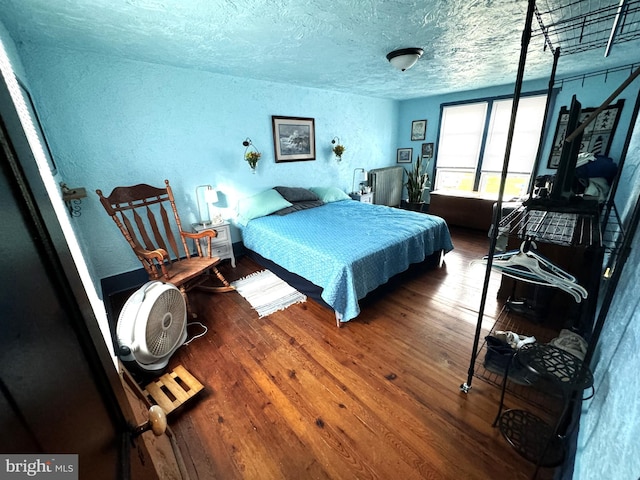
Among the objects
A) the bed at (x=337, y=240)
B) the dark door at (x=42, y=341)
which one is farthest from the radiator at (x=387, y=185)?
the dark door at (x=42, y=341)

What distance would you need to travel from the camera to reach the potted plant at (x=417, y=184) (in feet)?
17.1

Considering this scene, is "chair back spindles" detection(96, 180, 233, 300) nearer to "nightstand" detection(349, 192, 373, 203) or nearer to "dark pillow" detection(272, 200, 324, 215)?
"dark pillow" detection(272, 200, 324, 215)

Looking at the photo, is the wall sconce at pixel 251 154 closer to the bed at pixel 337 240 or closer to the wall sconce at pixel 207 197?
the bed at pixel 337 240

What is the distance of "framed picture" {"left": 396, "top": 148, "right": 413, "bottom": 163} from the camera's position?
5562 millimetres

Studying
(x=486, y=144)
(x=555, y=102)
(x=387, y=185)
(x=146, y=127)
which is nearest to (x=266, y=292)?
(x=146, y=127)

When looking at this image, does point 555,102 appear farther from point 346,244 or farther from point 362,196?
point 346,244

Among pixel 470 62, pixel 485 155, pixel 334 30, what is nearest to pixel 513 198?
pixel 485 155

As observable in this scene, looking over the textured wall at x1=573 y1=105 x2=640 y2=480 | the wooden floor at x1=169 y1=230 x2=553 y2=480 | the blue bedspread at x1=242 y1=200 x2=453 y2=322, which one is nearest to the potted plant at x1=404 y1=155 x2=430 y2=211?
the blue bedspread at x1=242 y1=200 x2=453 y2=322

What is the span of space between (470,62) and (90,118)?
159 inches

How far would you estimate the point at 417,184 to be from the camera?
522cm

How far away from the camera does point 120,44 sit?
2.14 metres

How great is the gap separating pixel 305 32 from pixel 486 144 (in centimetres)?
403

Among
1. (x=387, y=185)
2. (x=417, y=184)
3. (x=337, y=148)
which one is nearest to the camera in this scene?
(x=337, y=148)

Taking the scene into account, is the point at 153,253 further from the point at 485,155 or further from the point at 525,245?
the point at 485,155
